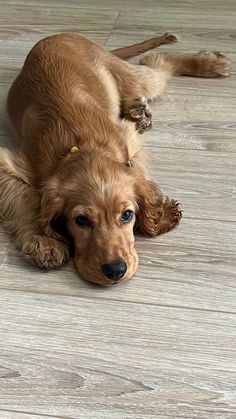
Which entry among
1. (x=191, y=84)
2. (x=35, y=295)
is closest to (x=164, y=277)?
(x=35, y=295)

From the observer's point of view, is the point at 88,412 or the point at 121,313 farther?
the point at 121,313

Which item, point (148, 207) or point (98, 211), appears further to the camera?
point (148, 207)

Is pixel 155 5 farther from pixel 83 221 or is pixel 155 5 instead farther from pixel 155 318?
pixel 155 318

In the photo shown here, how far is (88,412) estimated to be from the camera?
148cm

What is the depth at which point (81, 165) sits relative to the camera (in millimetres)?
1813

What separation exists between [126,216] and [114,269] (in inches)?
6.7

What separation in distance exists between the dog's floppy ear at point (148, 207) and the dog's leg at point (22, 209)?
0.76 feet

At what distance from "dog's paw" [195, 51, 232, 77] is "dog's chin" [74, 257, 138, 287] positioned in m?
1.08

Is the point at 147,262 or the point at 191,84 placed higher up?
the point at 191,84

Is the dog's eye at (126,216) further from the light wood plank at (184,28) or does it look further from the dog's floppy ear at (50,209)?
the light wood plank at (184,28)

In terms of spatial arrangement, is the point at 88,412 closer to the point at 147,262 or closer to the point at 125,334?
the point at 125,334

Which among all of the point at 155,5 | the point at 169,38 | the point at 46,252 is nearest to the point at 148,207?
the point at 46,252

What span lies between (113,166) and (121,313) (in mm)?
395

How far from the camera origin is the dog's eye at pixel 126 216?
1784 millimetres
